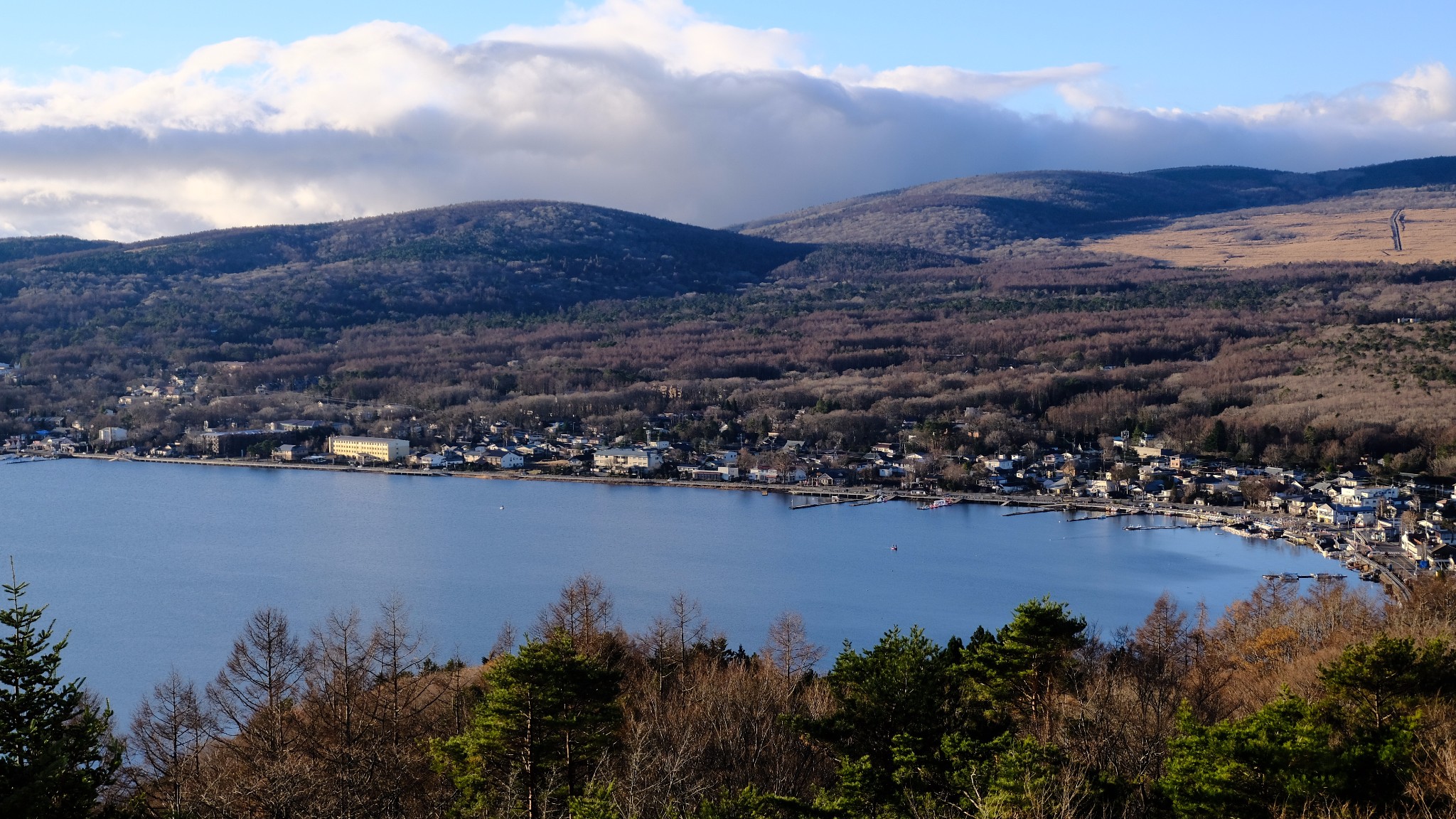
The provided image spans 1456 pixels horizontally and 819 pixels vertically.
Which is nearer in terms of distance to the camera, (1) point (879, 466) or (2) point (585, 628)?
(2) point (585, 628)

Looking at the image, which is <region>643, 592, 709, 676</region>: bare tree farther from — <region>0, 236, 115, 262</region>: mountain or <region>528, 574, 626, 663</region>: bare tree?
<region>0, 236, 115, 262</region>: mountain

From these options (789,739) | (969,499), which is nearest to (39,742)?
(789,739)

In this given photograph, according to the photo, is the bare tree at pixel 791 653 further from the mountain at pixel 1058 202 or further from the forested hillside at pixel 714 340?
the mountain at pixel 1058 202

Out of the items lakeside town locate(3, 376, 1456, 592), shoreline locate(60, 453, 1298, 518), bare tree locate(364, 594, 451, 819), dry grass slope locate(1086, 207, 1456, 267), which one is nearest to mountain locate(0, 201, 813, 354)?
lakeside town locate(3, 376, 1456, 592)

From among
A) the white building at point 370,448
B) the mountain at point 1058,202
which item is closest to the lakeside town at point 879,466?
the white building at point 370,448

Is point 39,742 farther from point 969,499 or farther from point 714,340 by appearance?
point 714,340

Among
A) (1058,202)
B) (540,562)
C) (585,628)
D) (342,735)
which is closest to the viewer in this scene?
(342,735)

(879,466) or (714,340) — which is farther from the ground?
(714,340)
